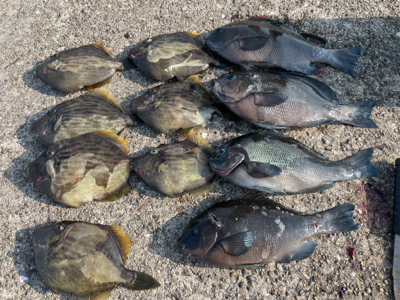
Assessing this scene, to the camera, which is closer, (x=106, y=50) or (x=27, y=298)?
(x=27, y=298)

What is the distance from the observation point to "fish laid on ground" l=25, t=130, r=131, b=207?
3166mm

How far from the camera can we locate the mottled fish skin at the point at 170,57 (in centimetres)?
369

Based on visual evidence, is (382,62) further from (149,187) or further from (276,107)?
(149,187)

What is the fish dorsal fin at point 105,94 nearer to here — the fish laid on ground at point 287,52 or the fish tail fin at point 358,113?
the fish laid on ground at point 287,52

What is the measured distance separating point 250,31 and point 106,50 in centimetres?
202

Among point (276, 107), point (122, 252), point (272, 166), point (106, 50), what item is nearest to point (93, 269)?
point (122, 252)

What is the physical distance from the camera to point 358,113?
10.6 ft

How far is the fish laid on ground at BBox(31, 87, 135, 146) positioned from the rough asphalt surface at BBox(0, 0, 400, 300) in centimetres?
25

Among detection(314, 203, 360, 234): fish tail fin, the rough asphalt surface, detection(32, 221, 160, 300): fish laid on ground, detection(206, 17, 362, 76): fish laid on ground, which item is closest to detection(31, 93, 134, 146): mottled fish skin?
the rough asphalt surface

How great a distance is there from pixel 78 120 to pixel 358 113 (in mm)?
3260

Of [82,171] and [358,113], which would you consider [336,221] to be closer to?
[358,113]

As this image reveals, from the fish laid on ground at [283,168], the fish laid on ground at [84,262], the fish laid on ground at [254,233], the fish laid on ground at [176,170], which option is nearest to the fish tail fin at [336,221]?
the fish laid on ground at [254,233]

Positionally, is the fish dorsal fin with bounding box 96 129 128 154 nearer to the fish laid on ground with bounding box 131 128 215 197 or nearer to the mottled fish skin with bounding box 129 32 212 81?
the fish laid on ground with bounding box 131 128 215 197

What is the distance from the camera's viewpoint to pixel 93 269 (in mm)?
2865
